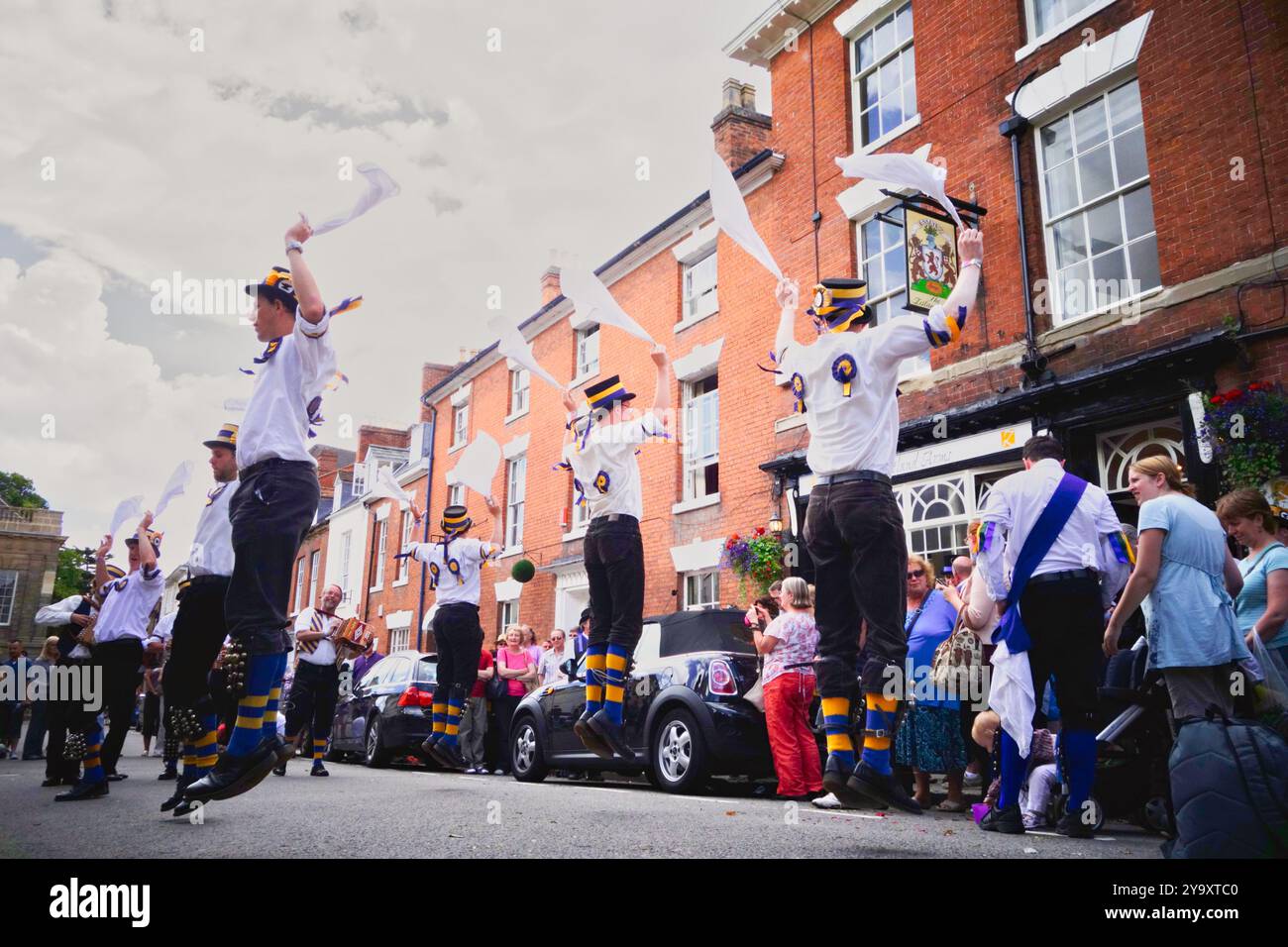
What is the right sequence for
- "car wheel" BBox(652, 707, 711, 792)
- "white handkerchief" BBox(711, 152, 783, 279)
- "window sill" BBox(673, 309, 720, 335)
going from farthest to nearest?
1. "window sill" BBox(673, 309, 720, 335)
2. "car wheel" BBox(652, 707, 711, 792)
3. "white handkerchief" BBox(711, 152, 783, 279)

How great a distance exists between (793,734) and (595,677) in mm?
2554

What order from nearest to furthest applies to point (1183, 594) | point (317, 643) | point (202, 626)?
point (1183, 594) → point (202, 626) → point (317, 643)

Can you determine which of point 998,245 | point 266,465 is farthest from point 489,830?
point 998,245

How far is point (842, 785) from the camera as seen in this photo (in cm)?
408

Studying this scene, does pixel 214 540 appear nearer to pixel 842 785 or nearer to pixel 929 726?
pixel 842 785

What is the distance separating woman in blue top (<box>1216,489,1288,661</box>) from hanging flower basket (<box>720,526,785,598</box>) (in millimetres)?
8280

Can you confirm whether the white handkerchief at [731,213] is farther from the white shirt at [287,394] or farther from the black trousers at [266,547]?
the black trousers at [266,547]

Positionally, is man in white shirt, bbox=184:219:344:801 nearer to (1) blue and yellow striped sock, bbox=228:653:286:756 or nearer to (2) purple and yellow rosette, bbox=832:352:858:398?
(1) blue and yellow striped sock, bbox=228:653:286:756

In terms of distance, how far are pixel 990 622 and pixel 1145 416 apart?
4839mm

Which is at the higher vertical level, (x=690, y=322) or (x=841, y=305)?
(x=690, y=322)

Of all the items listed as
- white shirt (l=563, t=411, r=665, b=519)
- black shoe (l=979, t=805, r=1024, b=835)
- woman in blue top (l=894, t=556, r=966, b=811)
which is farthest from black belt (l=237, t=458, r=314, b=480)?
woman in blue top (l=894, t=556, r=966, b=811)

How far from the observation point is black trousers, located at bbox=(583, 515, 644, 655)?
19.3ft

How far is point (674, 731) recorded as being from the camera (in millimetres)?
8531
